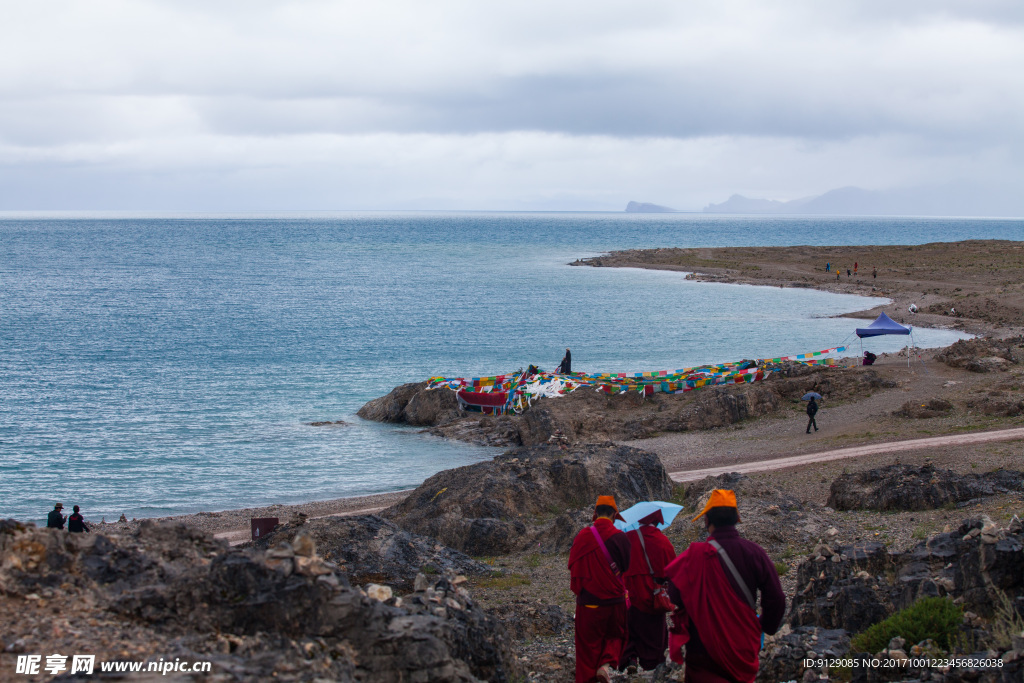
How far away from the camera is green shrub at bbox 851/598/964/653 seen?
7340mm

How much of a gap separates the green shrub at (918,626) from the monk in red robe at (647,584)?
1.90 m

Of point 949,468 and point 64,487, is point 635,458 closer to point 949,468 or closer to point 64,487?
point 949,468

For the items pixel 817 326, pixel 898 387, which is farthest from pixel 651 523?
pixel 817 326

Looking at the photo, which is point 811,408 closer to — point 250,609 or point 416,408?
point 416,408

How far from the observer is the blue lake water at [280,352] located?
2627 cm

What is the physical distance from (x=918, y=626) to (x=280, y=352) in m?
45.5

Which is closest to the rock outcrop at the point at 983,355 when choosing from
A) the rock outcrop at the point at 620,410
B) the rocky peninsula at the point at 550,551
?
the rocky peninsula at the point at 550,551

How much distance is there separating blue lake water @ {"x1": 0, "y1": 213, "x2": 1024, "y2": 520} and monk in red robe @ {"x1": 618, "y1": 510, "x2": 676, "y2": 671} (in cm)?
1816

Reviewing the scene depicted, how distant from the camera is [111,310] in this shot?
6750 centimetres

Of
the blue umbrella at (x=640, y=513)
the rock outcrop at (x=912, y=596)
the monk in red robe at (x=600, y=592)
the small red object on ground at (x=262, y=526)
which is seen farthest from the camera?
the small red object on ground at (x=262, y=526)

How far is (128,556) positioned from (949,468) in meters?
17.2

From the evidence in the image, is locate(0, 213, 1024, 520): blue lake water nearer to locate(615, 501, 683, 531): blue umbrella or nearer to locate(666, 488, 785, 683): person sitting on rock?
locate(615, 501, 683, 531): blue umbrella

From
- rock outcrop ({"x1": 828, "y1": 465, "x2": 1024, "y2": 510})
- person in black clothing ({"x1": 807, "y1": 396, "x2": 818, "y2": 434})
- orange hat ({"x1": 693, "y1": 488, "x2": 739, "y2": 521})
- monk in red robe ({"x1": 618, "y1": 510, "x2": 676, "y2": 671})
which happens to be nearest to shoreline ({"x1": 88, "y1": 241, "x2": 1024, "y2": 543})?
person in black clothing ({"x1": 807, "y1": 396, "x2": 818, "y2": 434})

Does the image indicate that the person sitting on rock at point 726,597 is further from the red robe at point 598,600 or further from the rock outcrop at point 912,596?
the rock outcrop at point 912,596
